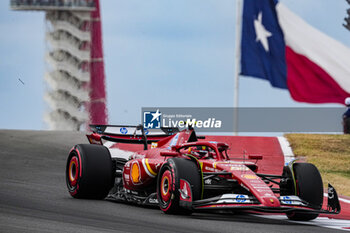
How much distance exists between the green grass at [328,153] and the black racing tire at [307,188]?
15.9ft

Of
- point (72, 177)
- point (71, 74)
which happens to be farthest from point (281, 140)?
point (71, 74)

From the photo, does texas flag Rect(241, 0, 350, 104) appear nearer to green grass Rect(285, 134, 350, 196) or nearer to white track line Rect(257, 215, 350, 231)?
green grass Rect(285, 134, 350, 196)

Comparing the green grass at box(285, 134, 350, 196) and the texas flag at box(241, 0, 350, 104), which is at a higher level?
the texas flag at box(241, 0, 350, 104)

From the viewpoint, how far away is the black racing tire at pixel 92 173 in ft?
36.1

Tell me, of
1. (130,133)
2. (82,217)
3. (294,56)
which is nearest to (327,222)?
(82,217)

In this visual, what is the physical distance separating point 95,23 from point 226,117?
52.2 m

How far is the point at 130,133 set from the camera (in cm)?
1245

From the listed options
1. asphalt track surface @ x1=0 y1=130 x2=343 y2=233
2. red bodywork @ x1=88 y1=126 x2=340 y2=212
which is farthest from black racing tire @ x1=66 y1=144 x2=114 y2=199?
red bodywork @ x1=88 y1=126 x2=340 y2=212

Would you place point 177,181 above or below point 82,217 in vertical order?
above

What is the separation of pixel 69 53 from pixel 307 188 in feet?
205

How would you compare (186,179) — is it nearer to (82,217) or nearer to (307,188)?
(82,217)

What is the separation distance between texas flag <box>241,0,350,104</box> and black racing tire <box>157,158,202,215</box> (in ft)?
44.9

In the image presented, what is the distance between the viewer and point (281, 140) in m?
21.4

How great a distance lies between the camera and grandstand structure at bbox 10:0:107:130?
222ft
